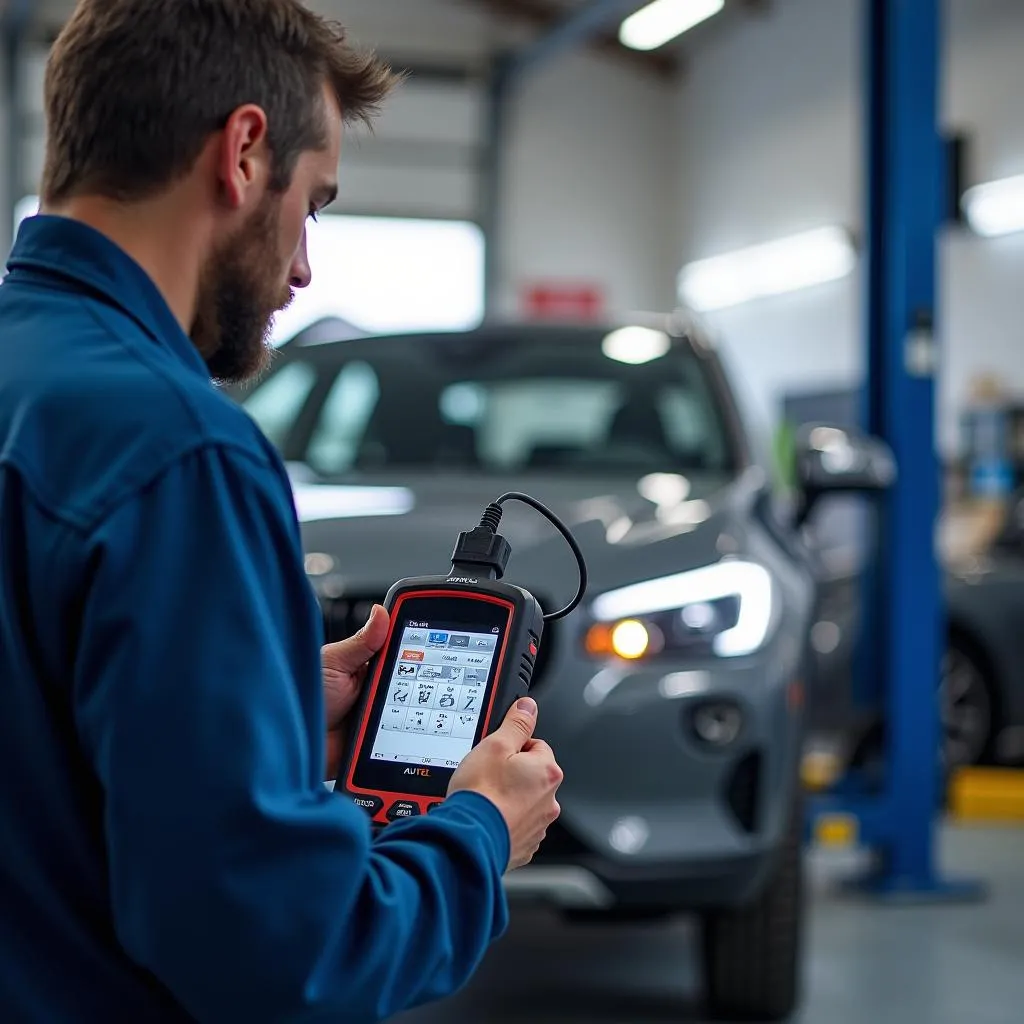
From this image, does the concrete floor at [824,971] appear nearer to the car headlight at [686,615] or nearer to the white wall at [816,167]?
the car headlight at [686,615]

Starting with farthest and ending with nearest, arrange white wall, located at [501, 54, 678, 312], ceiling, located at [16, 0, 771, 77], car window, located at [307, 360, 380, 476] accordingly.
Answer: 1. white wall, located at [501, 54, 678, 312]
2. ceiling, located at [16, 0, 771, 77]
3. car window, located at [307, 360, 380, 476]

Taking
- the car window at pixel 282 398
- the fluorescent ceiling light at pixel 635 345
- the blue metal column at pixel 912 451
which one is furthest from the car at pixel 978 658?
the car window at pixel 282 398

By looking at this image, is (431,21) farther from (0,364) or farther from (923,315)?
(0,364)

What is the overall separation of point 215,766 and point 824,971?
3211mm

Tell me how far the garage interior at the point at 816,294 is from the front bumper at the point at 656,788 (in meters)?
0.04

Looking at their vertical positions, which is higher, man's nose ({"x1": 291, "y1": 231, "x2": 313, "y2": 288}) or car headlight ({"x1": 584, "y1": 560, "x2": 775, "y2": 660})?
man's nose ({"x1": 291, "y1": 231, "x2": 313, "y2": 288})

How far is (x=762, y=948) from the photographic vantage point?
3.14 m

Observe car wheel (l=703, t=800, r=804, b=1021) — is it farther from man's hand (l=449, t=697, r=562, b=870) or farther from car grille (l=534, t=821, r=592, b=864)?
man's hand (l=449, t=697, r=562, b=870)

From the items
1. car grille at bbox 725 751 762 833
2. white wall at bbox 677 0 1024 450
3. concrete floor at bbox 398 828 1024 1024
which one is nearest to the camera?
car grille at bbox 725 751 762 833

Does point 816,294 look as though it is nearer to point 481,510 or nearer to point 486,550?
point 481,510

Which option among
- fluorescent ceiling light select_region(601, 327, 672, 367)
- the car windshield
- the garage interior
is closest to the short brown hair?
the garage interior

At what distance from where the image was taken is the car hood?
2460 millimetres

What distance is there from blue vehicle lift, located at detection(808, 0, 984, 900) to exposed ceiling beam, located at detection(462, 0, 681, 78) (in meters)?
8.51

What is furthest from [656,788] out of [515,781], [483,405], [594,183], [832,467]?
[594,183]
